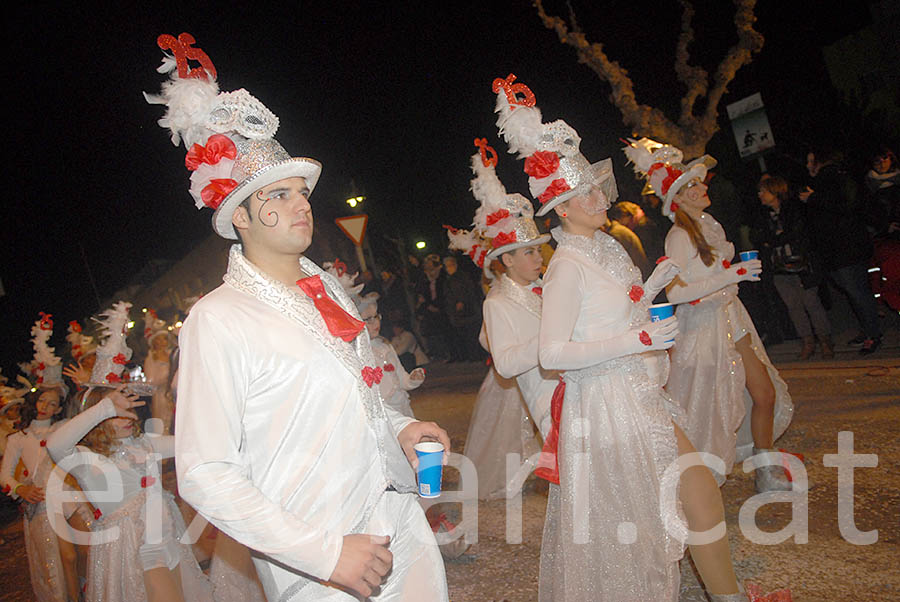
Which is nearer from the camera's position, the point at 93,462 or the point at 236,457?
the point at 236,457

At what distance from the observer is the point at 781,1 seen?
44.5 ft

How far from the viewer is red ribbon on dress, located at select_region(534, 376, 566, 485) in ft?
10.8

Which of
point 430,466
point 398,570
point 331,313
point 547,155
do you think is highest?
point 547,155

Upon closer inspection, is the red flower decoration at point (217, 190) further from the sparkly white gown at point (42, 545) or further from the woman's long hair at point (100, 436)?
the sparkly white gown at point (42, 545)

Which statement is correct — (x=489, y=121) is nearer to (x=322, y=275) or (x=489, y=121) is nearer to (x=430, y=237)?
(x=430, y=237)

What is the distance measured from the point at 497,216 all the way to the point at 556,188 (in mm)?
1802

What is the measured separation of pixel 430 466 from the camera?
85.5 inches

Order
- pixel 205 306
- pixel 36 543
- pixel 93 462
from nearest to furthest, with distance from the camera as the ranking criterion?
pixel 205 306 → pixel 93 462 → pixel 36 543

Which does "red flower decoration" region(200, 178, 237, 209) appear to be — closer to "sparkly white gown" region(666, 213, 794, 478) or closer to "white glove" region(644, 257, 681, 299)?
"white glove" region(644, 257, 681, 299)

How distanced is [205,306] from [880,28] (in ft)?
58.2

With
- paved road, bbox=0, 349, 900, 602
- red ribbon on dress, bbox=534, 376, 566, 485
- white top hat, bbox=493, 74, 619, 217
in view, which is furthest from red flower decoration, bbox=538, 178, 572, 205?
paved road, bbox=0, 349, 900, 602

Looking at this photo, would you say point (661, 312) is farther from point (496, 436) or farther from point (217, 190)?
point (496, 436)

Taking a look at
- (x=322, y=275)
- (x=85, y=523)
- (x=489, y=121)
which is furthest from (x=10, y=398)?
(x=489, y=121)

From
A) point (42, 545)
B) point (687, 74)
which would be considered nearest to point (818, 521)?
point (42, 545)
